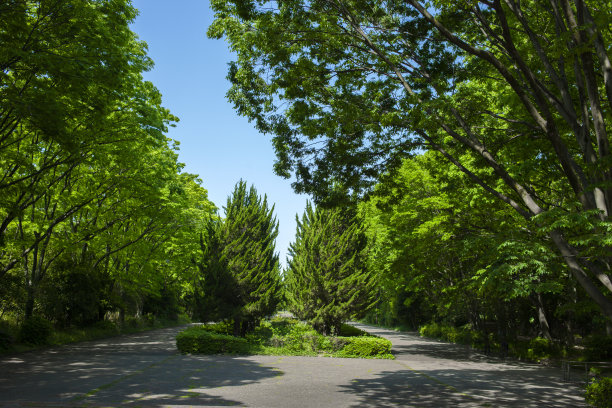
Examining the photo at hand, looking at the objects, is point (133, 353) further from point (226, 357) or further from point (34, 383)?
point (34, 383)

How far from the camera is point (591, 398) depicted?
9.30 metres

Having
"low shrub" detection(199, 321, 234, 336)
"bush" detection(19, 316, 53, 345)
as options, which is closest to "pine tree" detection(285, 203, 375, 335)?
"low shrub" detection(199, 321, 234, 336)

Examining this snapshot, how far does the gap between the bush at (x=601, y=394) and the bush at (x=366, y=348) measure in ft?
36.3

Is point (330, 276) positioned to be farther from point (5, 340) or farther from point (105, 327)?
point (105, 327)

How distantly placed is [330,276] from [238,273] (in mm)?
5123

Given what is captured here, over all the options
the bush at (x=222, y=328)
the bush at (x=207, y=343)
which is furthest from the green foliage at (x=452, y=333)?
the bush at (x=222, y=328)

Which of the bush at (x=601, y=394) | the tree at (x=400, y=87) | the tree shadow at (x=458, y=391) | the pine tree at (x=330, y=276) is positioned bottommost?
the tree shadow at (x=458, y=391)

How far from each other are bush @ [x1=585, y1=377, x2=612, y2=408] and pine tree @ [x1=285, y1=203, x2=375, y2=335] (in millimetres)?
12356

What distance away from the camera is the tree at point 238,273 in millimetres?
22062

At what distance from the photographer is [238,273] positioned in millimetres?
22578

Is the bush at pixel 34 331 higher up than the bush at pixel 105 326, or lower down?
higher up

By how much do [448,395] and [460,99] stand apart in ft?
25.0

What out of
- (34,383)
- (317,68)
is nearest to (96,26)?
(317,68)

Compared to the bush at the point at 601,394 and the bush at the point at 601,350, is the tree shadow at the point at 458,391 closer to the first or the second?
the bush at the point at 601,394
